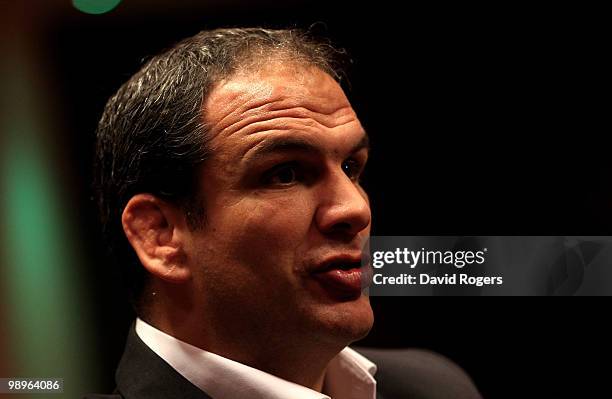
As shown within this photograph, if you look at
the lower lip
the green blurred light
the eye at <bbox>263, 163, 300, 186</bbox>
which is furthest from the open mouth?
the green blurred light

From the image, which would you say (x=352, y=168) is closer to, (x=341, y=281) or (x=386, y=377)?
(x=341, y=281)

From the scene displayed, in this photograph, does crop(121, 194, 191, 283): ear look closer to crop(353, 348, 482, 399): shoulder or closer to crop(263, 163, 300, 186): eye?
crop(263, 163, 300, 186): eye

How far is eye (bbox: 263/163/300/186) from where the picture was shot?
4.29 feet

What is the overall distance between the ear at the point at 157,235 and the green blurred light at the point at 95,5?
18.3 inches

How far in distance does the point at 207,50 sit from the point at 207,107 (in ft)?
0.41

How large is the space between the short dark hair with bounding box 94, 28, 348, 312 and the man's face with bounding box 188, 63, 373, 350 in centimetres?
3

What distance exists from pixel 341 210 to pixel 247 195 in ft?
0.50

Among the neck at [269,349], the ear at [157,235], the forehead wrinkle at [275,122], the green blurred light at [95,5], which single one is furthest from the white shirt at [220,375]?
the green blurred light at [95,5]

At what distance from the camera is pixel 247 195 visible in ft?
4.25

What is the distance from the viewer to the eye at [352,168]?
4.63 ft

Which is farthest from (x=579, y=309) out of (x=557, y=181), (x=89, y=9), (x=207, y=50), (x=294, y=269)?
(x=89, y=9)

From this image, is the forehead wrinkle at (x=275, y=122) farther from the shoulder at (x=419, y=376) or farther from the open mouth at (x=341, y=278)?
the shoulder at (x=419, y=376)

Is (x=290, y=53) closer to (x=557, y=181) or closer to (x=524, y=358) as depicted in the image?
(x=557, y=181)

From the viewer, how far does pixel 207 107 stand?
134cm
